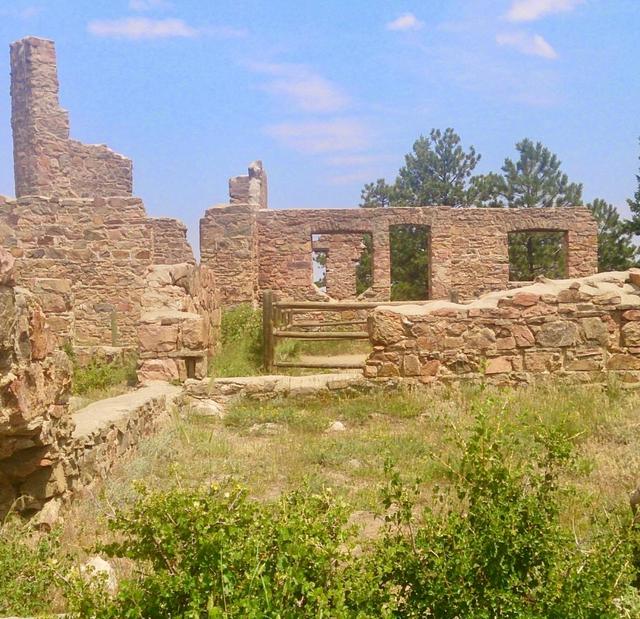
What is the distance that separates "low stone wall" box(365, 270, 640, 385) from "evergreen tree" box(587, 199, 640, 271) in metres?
14.2

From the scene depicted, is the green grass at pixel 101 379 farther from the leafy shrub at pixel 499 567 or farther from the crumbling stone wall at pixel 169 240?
the crumbling stone wall at pixel 169 240

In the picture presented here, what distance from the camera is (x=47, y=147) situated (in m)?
20.7

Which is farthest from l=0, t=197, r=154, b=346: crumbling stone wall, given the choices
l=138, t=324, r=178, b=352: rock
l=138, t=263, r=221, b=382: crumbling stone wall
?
l=138, t=324, r=178, b=352: rock

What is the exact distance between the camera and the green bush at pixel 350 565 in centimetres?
252

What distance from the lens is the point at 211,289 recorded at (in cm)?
1236

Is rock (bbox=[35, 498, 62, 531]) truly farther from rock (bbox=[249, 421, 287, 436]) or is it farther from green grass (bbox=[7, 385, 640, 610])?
rock (bbox=[249, 421, 287, 436])

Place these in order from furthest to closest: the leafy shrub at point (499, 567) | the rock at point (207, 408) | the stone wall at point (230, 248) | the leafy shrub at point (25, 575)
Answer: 1. the stone wall at point (230, 248)
2. the rock at point (207, 408)
3. the leafy shrub at point (25, 575)
4. the leafy shrub at point (499, 567)

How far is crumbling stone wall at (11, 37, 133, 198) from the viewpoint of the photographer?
67.4 feet

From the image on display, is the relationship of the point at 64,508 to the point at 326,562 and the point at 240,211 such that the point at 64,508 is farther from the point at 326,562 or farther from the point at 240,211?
the point at 240,211

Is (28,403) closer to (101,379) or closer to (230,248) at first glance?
(101,379)

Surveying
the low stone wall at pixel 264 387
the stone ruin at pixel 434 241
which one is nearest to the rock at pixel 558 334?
the low stone wall at pixel 264 387

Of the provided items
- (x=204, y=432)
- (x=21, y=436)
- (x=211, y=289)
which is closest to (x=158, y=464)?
(x=204, y=432)

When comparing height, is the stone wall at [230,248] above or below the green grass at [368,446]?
above

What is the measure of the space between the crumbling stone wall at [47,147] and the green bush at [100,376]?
11.4 meters
